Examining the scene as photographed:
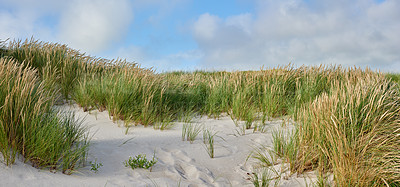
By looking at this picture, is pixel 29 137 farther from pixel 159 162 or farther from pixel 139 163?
pixel 159 162

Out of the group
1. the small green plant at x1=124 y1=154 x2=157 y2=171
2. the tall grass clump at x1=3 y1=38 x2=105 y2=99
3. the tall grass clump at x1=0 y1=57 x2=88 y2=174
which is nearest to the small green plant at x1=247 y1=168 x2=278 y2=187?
the small green plant at x1=124 y1=154 x2=157 y2=171

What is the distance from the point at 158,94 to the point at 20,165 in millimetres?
3394

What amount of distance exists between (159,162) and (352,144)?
2.30 meters

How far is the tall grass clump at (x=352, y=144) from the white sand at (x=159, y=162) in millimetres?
397

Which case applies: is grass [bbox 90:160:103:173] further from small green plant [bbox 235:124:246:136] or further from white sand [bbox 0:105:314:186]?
small green plant [bbox 235:124:246:136]

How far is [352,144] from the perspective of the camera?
3094 millimetres

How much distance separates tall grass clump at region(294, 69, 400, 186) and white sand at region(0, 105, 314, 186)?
15.6 inches

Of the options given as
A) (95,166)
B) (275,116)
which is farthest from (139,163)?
(275,116)

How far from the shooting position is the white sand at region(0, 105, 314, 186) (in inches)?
121

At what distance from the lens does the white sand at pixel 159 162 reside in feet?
10.1

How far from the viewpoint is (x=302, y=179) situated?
3438mm

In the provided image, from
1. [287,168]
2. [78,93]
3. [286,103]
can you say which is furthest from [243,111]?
[78,93]

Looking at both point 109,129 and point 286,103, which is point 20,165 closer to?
point 109,129

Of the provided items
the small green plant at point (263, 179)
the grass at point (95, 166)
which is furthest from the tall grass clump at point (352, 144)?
the grass at point (95, 166)
